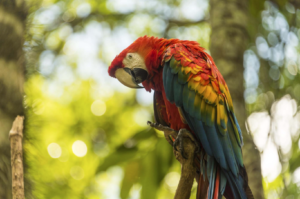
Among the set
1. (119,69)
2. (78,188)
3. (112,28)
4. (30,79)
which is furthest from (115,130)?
(30,79)

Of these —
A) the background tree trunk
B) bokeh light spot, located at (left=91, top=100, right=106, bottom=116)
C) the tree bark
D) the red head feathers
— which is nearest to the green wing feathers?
the red head feathers

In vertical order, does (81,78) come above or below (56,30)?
below

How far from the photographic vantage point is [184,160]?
1454 mm

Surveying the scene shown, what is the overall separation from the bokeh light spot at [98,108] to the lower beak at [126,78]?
2.15 meters

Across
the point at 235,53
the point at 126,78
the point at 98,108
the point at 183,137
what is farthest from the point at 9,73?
the point at 98,108

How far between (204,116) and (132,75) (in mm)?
556

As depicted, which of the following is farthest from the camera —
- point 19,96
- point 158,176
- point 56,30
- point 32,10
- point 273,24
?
point 56,30

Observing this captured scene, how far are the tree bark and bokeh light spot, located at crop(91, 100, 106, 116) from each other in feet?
6.79

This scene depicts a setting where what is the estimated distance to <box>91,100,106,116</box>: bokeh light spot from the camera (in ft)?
13.1

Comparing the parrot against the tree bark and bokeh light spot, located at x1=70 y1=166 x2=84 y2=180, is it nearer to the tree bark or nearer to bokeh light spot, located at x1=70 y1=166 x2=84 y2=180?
the tree bark

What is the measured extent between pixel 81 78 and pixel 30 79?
2.51m

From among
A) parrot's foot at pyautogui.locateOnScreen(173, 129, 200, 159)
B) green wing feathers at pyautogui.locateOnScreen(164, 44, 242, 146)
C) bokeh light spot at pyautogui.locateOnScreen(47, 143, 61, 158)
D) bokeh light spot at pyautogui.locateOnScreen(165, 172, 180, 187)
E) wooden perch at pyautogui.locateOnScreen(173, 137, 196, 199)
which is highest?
green wing feathers at pyautogui.locateOnScreen(164, 44, 242, 146)

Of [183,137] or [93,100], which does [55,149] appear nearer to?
[93,100]

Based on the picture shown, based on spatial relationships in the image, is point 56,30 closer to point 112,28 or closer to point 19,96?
point 112,28
